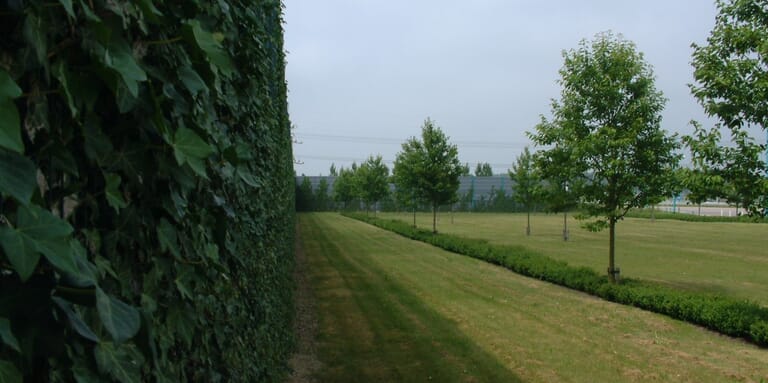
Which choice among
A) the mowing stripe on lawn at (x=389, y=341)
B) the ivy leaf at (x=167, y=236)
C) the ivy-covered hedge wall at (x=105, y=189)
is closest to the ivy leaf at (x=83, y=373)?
the ivy-covered hedge wall at (x=105, y=189)

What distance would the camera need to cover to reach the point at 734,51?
897 cm

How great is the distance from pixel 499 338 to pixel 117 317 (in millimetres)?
8007

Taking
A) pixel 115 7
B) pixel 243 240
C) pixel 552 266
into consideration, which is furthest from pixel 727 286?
pixel 115 7

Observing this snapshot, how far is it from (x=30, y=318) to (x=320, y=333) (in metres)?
7.55

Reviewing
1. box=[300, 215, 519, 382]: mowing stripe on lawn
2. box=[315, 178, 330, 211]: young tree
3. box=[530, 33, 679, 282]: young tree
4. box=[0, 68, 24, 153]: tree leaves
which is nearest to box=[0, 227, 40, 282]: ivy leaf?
box=[0, 68, 24, 153]: tree leaves

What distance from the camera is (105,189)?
3.07 ft

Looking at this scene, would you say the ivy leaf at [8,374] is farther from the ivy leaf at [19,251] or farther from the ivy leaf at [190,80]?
the ivy leaf at [190,80]

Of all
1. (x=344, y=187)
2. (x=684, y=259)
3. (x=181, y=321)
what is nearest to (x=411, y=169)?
(x=684, y=259)

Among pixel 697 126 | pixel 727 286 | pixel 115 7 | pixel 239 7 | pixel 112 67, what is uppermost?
pixel 697 126

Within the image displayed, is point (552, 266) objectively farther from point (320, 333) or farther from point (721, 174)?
point (320, 333)

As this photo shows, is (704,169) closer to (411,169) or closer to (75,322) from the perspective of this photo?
(75,322)

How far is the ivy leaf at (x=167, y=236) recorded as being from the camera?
1198 millimetres

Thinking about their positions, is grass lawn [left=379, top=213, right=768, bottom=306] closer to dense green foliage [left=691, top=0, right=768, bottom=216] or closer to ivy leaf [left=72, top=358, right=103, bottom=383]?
dense green foliage [left=691, top=0, right=768, bottom=216]

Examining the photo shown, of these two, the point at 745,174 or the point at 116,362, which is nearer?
the point at 116,362
